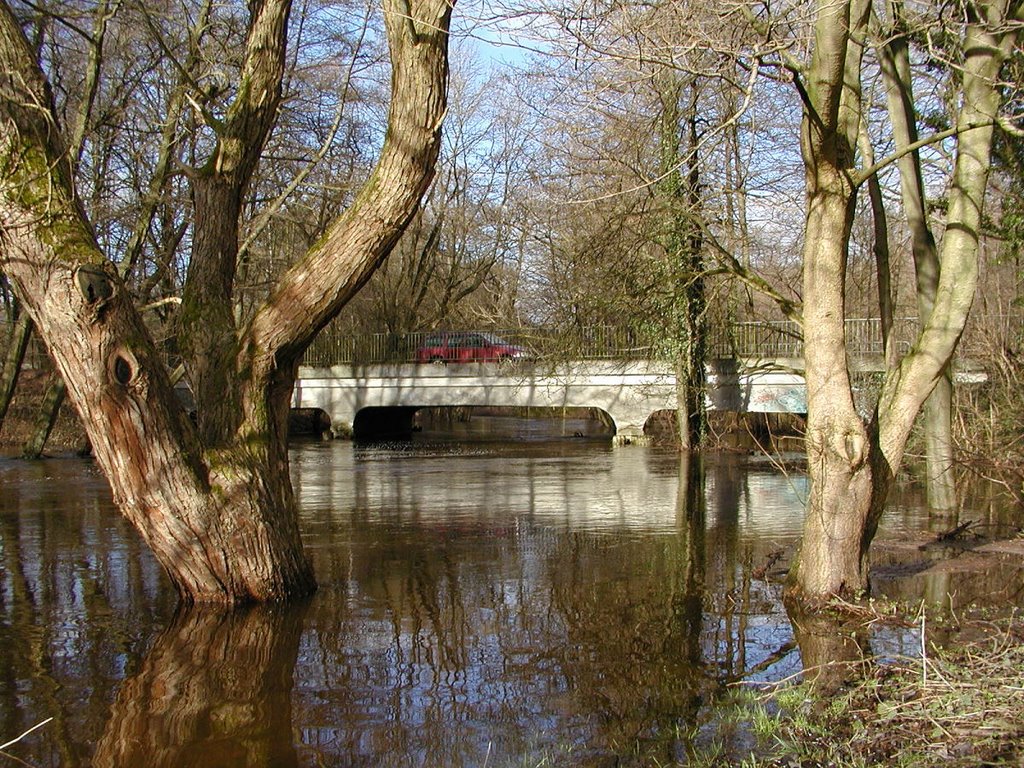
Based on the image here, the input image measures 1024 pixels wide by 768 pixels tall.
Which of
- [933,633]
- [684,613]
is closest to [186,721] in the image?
[684,613]

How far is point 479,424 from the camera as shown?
43.4m

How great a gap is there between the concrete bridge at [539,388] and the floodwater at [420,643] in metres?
12.6

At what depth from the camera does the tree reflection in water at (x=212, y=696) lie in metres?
5.52

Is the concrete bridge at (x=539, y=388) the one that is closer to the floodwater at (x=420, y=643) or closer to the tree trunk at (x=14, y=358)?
the tree trunk at (x=14, y=358)

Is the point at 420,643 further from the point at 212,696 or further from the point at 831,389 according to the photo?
the point at 831,389

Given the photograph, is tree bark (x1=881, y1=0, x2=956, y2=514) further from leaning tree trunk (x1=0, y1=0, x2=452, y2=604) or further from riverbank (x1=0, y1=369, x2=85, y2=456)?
riverbank (x1=0, y1=369, x2=85, y2=456)

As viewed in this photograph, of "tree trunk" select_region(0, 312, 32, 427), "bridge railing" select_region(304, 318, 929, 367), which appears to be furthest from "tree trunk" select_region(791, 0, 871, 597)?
"tree trunk" select_region(0, 312, 32, 427)

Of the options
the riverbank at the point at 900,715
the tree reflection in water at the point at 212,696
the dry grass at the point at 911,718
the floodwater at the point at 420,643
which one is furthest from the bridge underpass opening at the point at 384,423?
the dry grass at the point at 911,718

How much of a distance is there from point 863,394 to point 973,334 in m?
4.53

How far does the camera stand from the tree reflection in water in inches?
217

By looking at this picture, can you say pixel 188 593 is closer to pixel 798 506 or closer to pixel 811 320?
pixel 811 320

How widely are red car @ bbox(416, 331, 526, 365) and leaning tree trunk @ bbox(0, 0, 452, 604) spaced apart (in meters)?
22.9

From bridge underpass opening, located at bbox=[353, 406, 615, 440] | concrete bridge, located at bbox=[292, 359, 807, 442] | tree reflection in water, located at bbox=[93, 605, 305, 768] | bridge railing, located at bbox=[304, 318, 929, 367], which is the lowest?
tree reflection in water, located at bbox=[93, 605, 305, 768]

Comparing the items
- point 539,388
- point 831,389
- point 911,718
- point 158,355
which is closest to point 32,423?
point 539,388
